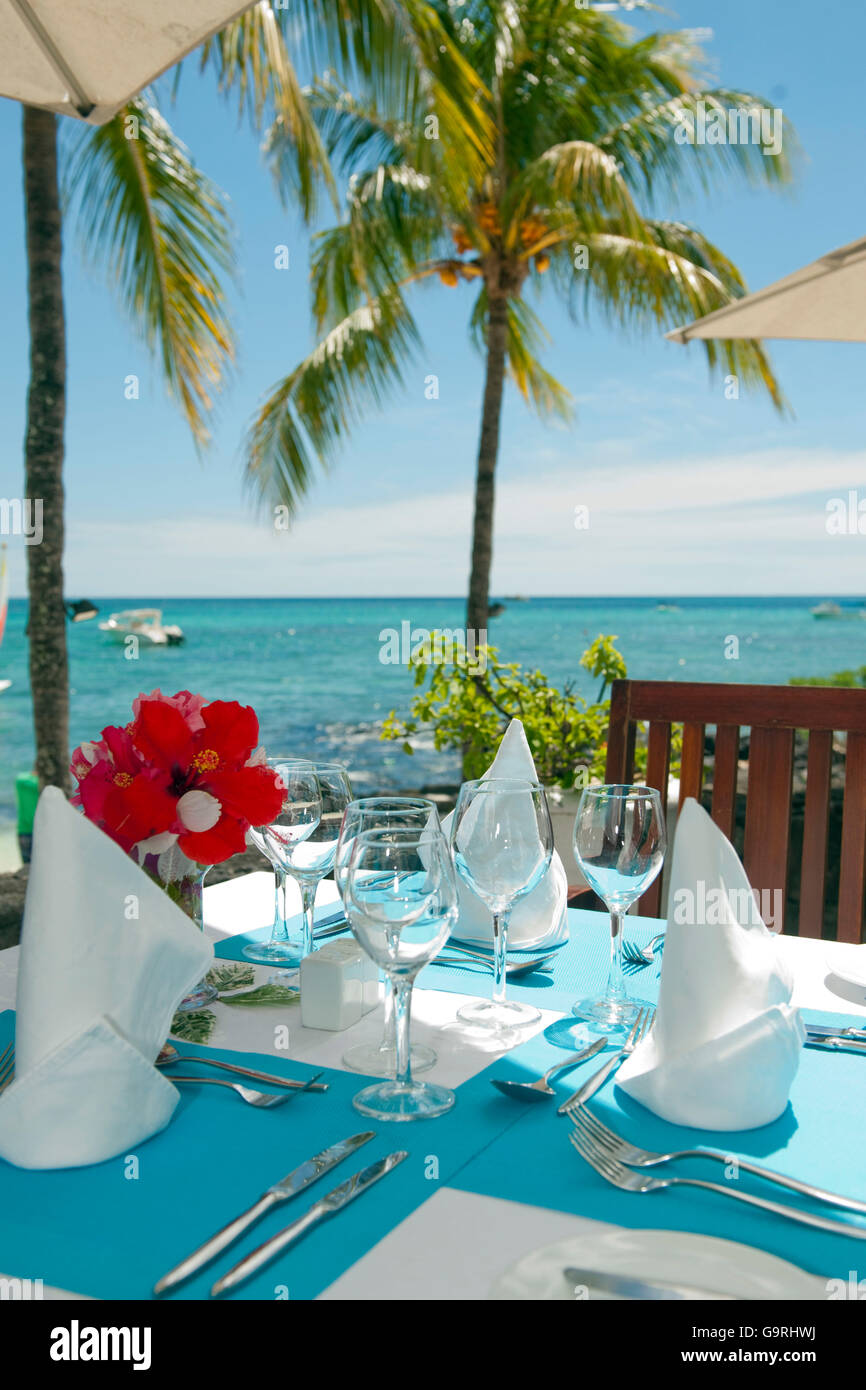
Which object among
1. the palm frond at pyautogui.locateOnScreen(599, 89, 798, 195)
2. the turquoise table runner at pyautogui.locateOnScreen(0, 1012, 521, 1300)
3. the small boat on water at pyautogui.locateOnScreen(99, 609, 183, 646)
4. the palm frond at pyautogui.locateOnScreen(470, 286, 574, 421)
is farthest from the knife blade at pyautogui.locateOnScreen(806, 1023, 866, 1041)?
the small boat on water at pyautogui.locateOnScreen(99, 609, 183, 646)

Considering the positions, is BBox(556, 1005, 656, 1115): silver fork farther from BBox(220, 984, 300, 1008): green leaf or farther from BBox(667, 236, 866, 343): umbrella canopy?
BBox(667, 236, 866, 343): umbrella canopy

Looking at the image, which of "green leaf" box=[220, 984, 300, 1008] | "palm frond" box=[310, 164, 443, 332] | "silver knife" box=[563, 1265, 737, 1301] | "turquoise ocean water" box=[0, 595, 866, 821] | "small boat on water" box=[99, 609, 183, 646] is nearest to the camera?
"silver knife" box=[563, 1265, 737, 1301]

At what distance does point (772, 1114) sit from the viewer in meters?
0.87

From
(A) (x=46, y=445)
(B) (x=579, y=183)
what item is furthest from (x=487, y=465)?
(A) (x=46, y=445)

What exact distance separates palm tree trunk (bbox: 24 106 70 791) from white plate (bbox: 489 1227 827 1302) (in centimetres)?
385

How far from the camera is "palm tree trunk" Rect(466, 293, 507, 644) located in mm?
7156

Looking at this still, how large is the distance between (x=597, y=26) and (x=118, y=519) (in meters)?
34.3

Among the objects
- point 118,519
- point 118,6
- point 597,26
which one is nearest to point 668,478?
point 118,519

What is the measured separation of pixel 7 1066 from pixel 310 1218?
408mm

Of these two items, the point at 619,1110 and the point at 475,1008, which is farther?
the point at 475,1008

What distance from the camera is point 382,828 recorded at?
0.84 m

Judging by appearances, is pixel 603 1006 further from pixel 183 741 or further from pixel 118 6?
pixel 118 6

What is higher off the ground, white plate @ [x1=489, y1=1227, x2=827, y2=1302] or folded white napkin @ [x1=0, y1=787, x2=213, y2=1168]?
folded white napkin @ [x1=0, y1=787, x2=213, y2=1168]

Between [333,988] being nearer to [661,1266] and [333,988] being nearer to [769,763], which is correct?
[661,1266]
